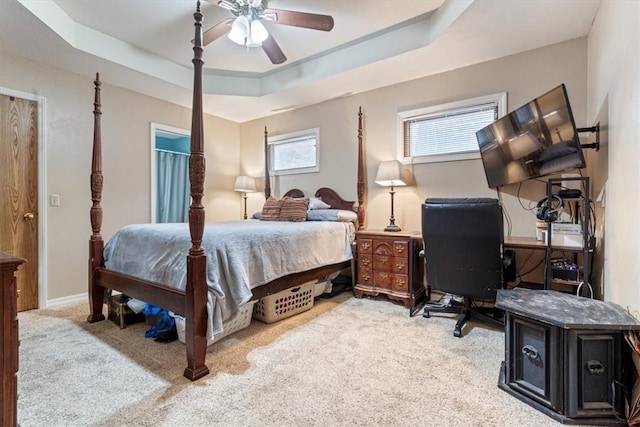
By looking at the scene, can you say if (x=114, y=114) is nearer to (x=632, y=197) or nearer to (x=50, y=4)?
(x=50, y=4)

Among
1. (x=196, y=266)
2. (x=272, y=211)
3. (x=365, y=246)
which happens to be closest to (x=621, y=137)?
(x=365, y=246)

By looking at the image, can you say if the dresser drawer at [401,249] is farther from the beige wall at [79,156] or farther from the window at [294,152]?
the beige wall at [79,156]

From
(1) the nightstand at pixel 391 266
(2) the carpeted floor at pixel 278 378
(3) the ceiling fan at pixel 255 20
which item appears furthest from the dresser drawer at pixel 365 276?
(3) the ceiling fan at pixel 255 20

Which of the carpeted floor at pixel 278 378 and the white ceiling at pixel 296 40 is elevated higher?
the white ceiling at pixel 296 40

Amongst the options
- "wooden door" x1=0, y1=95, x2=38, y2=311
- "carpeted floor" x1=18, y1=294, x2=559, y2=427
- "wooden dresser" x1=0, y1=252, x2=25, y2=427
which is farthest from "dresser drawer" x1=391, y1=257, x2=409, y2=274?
"wooden door" x1=0, y1=95, x2=38, y2=311

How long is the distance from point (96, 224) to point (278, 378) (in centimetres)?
213

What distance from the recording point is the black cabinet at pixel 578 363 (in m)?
1.44

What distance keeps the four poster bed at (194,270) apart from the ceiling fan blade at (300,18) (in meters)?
0.83

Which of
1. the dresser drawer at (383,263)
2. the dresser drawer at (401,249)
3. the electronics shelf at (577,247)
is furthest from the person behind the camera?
the dresser drawer at (383,263)

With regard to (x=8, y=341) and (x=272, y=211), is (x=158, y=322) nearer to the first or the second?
(x=8, y=341)

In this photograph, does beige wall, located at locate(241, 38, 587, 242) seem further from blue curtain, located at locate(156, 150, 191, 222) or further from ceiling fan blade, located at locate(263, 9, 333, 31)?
ceiling fan blade, located at locate(263, 9, 333, 31)

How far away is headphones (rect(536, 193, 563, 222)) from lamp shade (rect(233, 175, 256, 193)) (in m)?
3.89

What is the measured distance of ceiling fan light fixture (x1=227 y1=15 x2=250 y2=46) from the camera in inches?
99.8

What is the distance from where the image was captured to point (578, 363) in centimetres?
145
